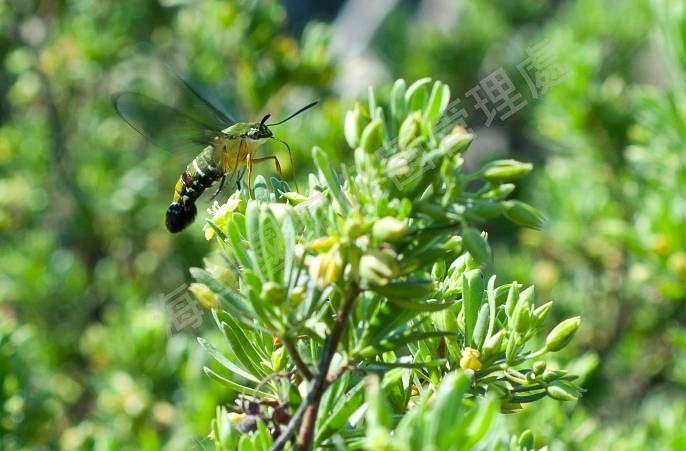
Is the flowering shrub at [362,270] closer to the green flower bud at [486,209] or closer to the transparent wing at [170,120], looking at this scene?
the green flower bud at [486,209]

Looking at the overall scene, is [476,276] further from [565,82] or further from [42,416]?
[565,82]

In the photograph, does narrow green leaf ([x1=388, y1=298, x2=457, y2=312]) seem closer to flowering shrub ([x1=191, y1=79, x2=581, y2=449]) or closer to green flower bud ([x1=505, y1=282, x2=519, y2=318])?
flowering shrub ([x1=191, y1=79, x2=581, y2=449])

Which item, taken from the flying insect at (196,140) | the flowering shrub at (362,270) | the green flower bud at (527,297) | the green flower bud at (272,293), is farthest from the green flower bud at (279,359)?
the flying insect at (196,140)

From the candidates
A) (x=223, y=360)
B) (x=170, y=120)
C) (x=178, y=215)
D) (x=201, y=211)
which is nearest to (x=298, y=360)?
(x=223, y=360)

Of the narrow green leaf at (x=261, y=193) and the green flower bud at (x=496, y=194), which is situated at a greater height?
the narrow green leaf at (x=261, y=193)

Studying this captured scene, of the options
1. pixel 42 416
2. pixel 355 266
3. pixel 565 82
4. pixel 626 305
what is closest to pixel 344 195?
pixel 355 266
